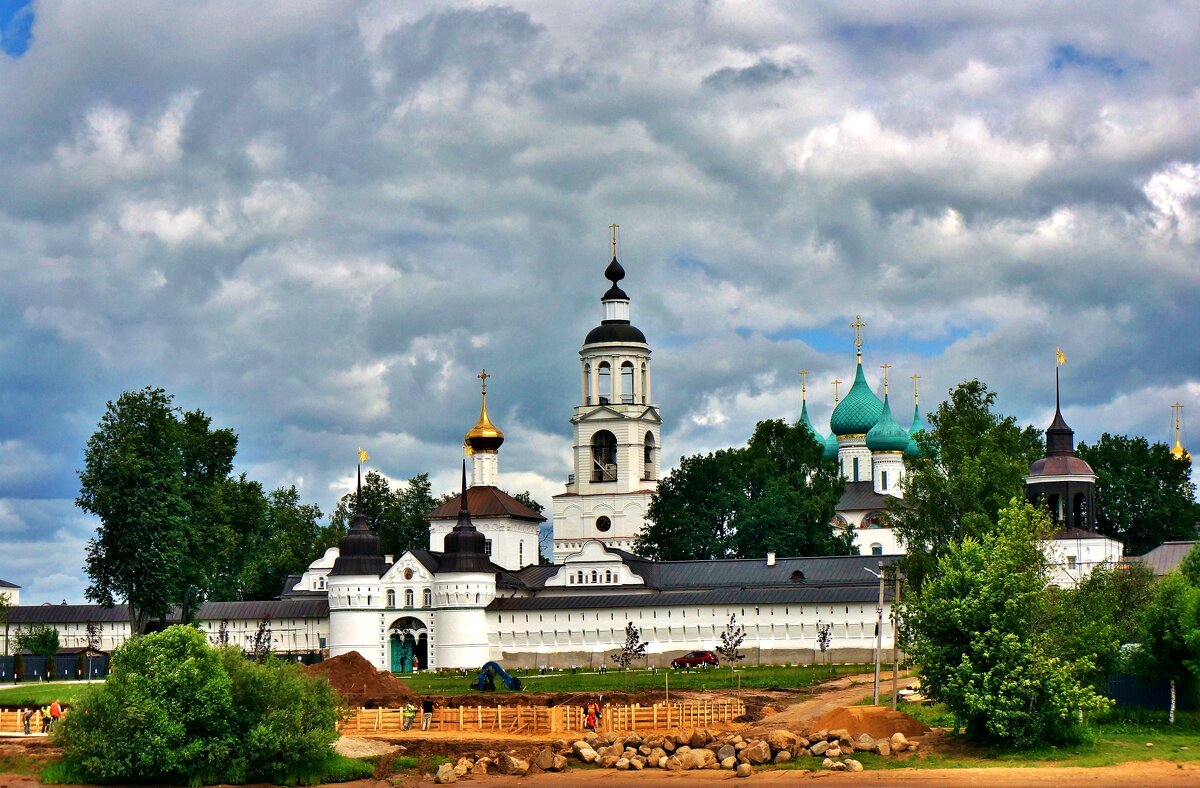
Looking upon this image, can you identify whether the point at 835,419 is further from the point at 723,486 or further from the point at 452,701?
the point at 452,701

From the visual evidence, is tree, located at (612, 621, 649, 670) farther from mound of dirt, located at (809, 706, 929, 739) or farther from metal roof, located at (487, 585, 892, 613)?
mound of dirt, located at (809, 706, 929, 739)

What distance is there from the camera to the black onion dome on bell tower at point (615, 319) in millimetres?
100562

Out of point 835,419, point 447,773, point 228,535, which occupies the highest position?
point 835,419

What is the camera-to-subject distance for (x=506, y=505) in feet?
318

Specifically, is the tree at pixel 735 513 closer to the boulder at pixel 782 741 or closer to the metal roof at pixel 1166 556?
the metal roof at pixel 1166 556

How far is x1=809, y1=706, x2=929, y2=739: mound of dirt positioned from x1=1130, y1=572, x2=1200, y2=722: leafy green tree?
5960 millimetres

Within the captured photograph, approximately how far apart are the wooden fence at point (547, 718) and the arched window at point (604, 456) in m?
48.0

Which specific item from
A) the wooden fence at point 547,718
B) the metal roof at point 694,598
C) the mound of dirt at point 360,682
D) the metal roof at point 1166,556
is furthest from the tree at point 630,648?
the wooden fence at point 547,718

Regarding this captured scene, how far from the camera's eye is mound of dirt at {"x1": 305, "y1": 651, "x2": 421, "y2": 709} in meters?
58.4

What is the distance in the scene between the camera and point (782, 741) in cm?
4525

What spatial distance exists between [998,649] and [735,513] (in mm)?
50313

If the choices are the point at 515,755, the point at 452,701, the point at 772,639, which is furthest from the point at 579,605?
the point at 515,755

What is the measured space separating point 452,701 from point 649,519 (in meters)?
42.1

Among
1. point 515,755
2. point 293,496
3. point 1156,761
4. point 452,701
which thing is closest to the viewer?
point 1156,761
